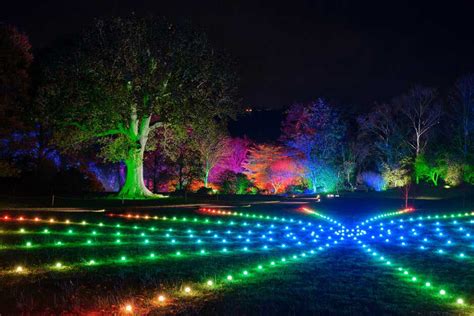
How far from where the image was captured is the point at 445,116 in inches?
1735

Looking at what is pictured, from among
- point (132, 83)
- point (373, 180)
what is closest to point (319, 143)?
point (373, 180)

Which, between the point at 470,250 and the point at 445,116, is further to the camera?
the point at 445,116

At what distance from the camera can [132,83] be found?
24531 mm

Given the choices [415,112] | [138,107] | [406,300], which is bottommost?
[406,300]

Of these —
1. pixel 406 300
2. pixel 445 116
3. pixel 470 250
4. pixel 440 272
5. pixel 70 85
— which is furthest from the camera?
pixel 445 116

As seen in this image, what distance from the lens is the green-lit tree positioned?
24.5 metres

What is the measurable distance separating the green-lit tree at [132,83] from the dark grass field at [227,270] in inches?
429

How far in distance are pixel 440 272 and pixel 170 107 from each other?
Result: 751 inches

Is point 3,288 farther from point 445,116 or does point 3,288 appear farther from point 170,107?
point 445,116

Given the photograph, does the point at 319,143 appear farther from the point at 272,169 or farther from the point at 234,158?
the point at 234,158

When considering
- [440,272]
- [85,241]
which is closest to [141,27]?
[85,241]

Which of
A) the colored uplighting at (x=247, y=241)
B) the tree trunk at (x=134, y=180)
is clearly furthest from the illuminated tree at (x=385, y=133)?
the colored uplighting at (x=247, y=241)

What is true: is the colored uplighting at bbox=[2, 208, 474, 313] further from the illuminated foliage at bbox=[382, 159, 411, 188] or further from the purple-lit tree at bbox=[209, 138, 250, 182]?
the purple-lit tree at bbox=[209, 138, 250, 182]

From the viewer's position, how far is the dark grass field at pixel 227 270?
20.1ft
